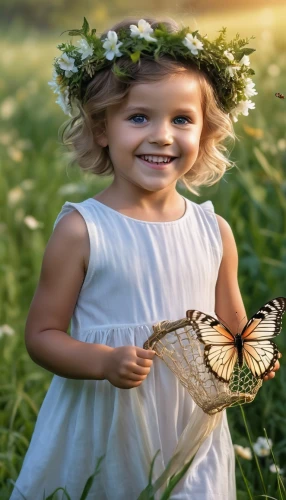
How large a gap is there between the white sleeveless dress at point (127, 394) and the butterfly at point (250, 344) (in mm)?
295

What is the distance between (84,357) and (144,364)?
0.19 metres

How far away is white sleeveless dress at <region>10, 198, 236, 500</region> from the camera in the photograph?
250cm

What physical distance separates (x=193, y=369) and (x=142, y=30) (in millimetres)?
920

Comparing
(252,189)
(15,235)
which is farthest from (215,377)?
(15,235)

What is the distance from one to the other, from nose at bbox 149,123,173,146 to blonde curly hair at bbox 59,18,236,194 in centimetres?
13

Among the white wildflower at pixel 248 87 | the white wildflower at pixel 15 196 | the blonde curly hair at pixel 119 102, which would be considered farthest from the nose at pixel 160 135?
the white wildflower at pixel 15 196

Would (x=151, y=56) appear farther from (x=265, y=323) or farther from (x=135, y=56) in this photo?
(x=265, y=323)

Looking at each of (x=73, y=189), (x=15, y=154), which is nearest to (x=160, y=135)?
(x=73, y=189)

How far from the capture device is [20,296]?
4.32 metres

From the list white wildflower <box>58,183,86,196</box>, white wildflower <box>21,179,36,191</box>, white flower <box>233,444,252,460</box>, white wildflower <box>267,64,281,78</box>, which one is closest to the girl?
white flower <box>233,444,252,460</box>

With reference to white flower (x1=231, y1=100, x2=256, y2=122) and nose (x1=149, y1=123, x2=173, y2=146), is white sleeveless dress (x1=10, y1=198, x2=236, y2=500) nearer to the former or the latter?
nose (x1=149, y1=123, x2=173, y2=146)

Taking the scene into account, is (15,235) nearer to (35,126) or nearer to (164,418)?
(35,126)

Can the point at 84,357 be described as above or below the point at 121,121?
below

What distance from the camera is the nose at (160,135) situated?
245cm
